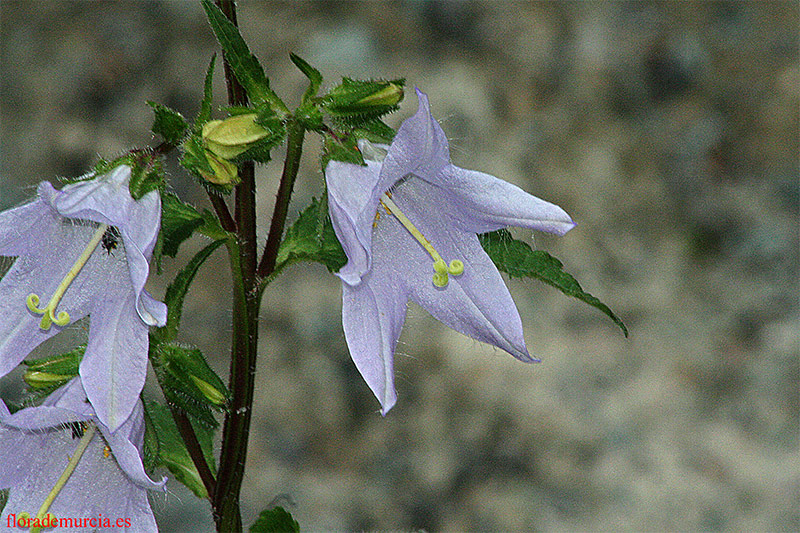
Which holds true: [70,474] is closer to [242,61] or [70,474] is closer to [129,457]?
[129,457]

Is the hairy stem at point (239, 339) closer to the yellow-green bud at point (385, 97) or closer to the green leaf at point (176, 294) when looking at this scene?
the green leaf at point (176, 294)

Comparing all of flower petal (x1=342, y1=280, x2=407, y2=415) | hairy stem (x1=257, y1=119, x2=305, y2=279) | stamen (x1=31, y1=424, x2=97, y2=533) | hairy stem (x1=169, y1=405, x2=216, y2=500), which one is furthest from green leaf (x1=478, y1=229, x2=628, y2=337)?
stamen (x1=31, y1=424, x2=97, y2=533)

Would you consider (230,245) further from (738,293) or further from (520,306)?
(738,293)

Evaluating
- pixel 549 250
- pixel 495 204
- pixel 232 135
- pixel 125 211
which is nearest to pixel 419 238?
pixel 495 204

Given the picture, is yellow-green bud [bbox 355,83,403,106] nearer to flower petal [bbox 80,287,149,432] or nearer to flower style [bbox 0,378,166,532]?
flower petal [bbox 80,287,149,432]

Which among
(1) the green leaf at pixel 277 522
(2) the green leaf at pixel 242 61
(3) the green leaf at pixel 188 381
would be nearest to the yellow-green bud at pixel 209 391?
(3) the green leaf at pixel 188 381
